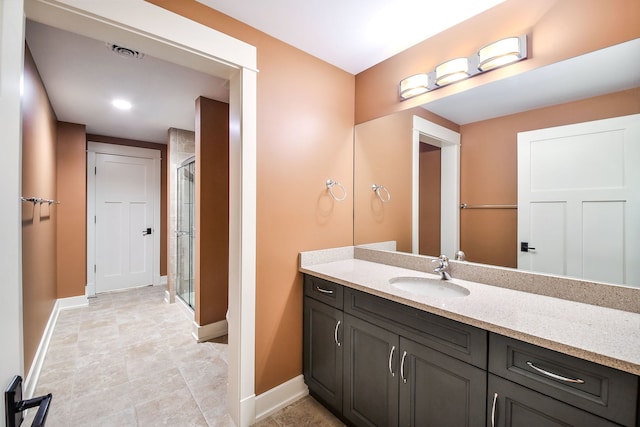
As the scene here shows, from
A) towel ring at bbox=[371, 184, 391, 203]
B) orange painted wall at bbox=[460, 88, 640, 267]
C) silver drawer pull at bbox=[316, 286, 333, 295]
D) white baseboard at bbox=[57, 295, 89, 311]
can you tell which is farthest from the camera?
white baseboard at bbox=[57, 295, 89, 311]

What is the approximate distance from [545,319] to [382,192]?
53.6 inches

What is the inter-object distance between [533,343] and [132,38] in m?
2.12

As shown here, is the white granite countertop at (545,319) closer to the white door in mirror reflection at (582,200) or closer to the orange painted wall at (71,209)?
the white door in mirror reflection at (582,200)

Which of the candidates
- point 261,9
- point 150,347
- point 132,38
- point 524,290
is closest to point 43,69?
point 132,38

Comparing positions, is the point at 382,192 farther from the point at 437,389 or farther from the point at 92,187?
the point at 92,187

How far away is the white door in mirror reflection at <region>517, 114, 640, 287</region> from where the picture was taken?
120 centimetres

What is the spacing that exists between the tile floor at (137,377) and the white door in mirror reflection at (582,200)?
5.22ft

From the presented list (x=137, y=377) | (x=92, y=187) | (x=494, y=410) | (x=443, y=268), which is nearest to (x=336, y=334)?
(x=443, y=268)

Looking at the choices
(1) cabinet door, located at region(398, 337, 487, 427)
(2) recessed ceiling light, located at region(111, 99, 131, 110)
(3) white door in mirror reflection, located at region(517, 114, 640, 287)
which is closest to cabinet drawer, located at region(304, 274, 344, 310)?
(1) cabinet door, located at region(398, 337, 487, 427)

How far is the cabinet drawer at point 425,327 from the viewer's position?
111 cm

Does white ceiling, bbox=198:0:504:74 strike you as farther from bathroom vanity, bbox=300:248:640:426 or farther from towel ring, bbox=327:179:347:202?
bathroom vanity, bbox=300:248:640:426

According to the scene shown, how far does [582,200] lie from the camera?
4.33ft

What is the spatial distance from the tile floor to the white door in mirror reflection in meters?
1.59

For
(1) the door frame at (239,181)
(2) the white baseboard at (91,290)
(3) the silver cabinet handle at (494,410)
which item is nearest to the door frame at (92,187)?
(2) the white baseboard at (91,290)
